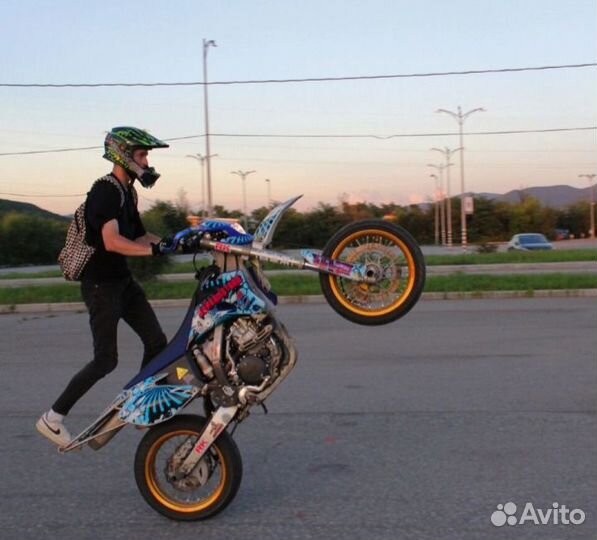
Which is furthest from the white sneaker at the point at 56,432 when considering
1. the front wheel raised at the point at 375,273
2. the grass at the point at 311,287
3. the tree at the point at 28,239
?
the tree at the point at 28,239

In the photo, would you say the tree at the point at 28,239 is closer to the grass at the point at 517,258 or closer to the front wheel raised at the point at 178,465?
the grass at the point at 517,258

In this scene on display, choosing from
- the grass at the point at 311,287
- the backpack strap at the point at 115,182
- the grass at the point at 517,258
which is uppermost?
the backpack strap at the point at 115,182

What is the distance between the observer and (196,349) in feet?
13.0

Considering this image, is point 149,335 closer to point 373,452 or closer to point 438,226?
point 373,452

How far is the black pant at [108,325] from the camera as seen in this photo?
4.21 meters

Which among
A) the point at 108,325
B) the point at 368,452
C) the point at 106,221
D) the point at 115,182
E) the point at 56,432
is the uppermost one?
the point at 115,182

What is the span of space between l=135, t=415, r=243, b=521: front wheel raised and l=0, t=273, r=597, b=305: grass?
1266 centimetres

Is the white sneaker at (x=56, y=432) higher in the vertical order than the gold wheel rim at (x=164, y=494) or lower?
higher

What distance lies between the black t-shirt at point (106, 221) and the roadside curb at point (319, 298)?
12.0 m

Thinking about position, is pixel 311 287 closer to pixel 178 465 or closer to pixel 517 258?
pixel 178 465

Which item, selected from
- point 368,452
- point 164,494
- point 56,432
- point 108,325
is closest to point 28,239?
point 368,452

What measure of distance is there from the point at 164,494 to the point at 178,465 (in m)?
0.20

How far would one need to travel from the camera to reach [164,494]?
13.4 ft

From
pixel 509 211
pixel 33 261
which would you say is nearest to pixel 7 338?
pixel 33 261
